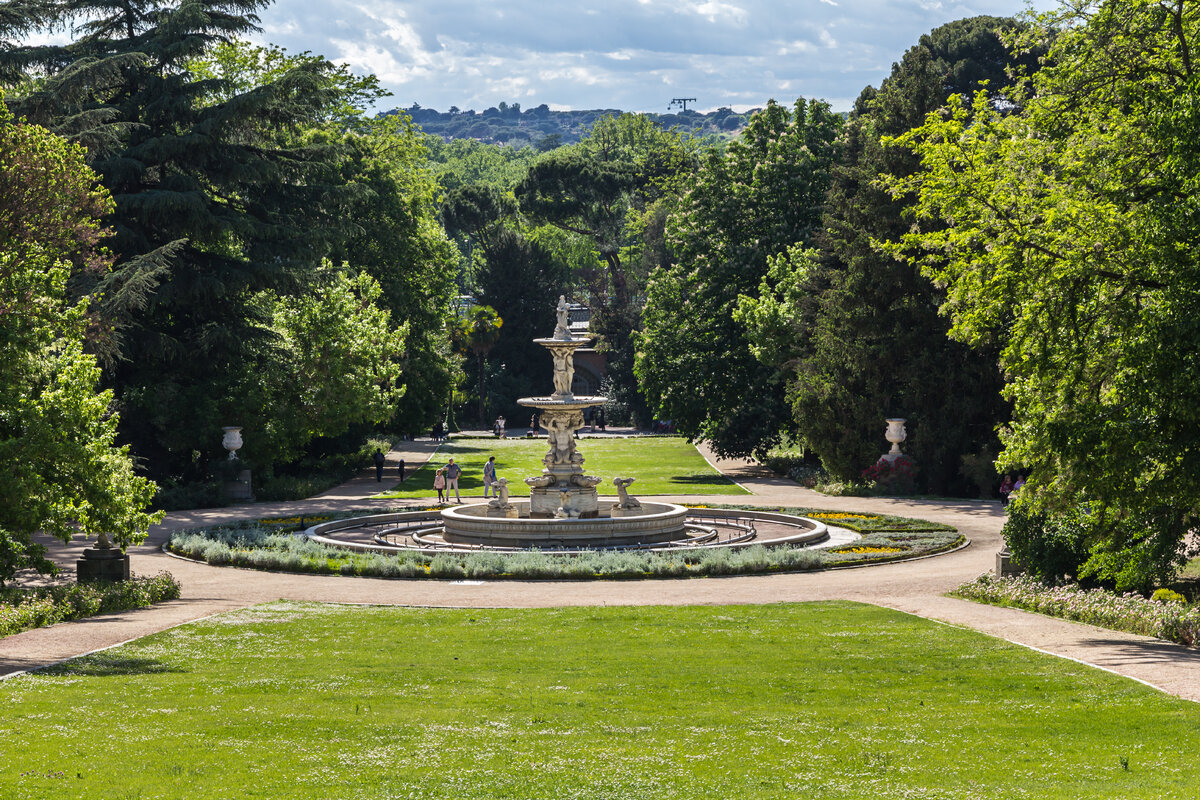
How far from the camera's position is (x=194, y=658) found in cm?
1573

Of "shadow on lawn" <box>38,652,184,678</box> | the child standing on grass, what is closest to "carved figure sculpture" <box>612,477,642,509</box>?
the child standing on grass

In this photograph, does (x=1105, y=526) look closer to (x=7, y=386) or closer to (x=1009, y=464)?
(x=1009, y=464)

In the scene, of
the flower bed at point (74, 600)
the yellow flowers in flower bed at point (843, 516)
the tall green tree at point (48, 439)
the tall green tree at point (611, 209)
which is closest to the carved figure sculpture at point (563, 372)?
the yellow flowers in flower bed at point (843, 516)

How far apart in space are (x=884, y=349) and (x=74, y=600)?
2862 cm

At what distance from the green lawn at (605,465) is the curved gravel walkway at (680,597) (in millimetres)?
14234

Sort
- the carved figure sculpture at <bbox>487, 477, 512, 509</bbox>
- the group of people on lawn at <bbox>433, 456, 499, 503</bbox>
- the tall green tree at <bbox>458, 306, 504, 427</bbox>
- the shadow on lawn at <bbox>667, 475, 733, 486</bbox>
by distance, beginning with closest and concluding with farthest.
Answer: the carved figure sculpture at <bbox>487, 477, 512, 509</bbox> < the group of people on lawn at <bbox>433, 456, 499, 503</bbox> < the shadow on lawn at <bbox>667, 475, 733, 486</bbox> < the tall green tree at <bbox>458, 306, 504, 427</bbox>

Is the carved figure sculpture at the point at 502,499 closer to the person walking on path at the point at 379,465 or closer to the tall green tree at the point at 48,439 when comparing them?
the tall green tree at the point at 48,439

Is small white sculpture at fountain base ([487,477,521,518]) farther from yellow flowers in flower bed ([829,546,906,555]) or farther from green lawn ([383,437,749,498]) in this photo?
green lawn ([383,437,749,498])

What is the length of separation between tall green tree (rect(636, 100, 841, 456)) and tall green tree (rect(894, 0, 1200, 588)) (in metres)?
30.6

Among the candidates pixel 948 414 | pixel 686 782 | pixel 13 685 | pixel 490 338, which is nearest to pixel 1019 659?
pixel 686 782

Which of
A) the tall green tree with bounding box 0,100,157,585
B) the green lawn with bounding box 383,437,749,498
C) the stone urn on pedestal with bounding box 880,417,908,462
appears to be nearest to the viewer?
the tall green tree with bounding box 0,100,157,585

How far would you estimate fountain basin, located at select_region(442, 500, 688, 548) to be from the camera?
29.0 meters

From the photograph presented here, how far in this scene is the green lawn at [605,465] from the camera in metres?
46.2

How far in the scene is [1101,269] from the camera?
698 inches
